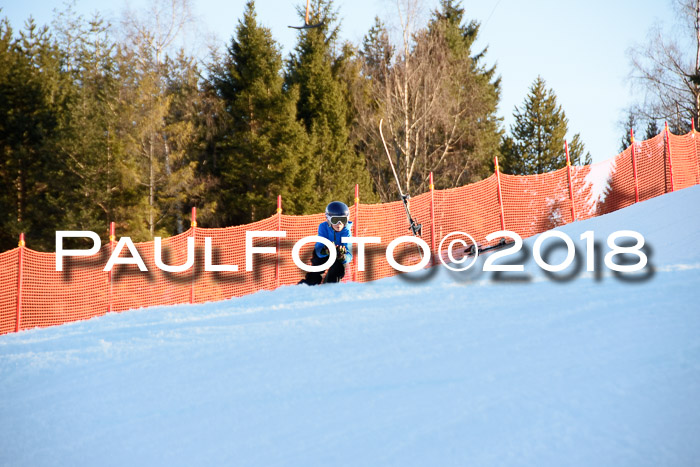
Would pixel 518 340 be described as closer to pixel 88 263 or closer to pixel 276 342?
pixel 276 342

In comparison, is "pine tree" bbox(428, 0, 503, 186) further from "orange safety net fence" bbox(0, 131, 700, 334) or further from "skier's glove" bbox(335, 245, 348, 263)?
"skier's glove" bbox(335, 245, 348, 263)

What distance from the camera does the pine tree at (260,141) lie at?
26703 millimetres

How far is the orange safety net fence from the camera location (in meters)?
A: 12.0

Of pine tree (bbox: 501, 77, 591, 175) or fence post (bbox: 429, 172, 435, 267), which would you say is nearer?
fence post (bbox: 429, 172, 435, 267)

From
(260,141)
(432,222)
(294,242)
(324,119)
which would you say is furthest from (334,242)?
(324,119)

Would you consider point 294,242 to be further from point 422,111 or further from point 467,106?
point 467,106

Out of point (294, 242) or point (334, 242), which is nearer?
point (334, 242)

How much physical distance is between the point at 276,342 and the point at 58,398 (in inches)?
70.0

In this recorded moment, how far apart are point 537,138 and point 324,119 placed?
13278 millimetres

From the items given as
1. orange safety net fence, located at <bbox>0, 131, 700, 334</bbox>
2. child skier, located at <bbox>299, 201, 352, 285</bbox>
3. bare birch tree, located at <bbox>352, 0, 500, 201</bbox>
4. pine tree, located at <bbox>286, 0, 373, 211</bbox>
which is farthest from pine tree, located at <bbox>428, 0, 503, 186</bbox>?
child skier, located at <bbox>299, 201, 352, 285</bbox>

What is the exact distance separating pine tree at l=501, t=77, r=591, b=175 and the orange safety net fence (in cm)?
2093

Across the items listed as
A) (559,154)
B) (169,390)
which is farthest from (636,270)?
(559,154)

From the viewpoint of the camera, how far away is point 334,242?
834cm

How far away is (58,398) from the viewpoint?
16.0 ft
